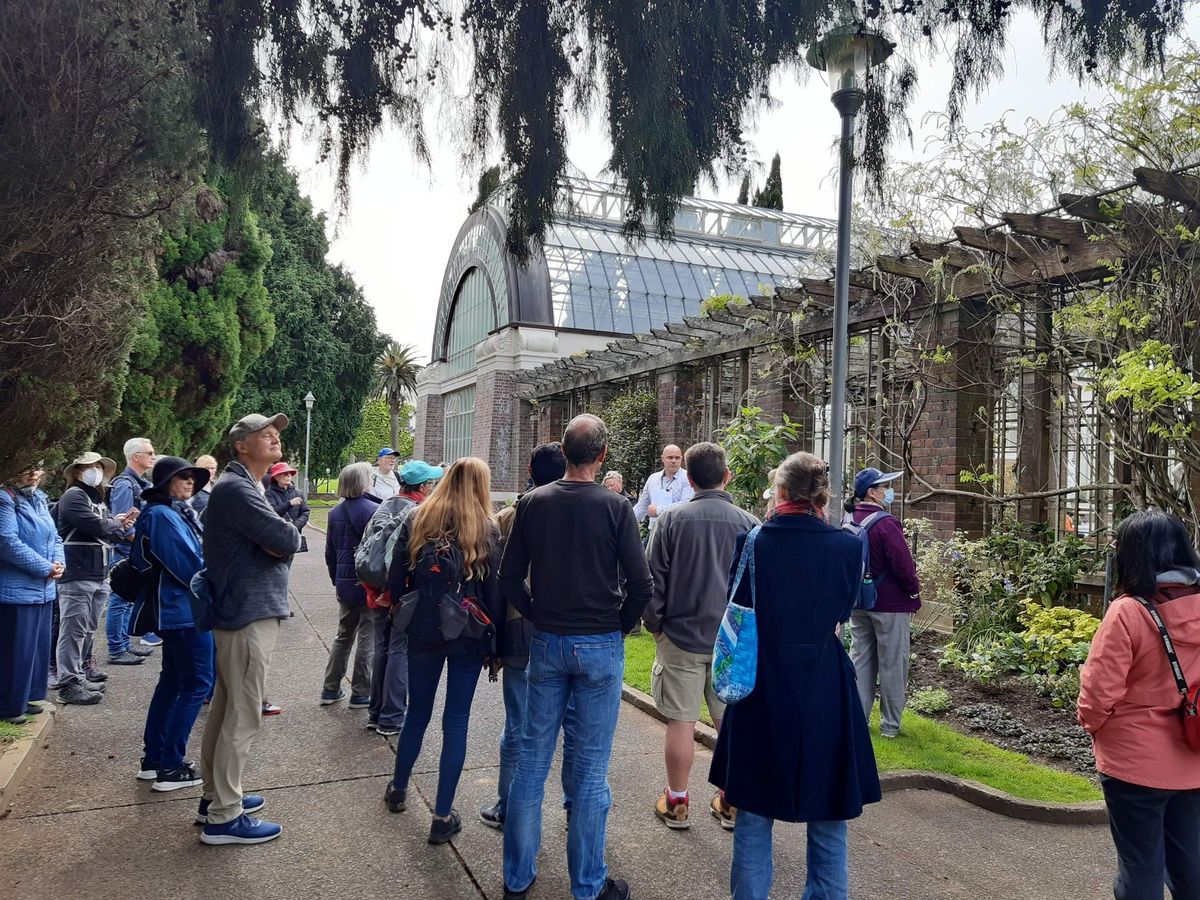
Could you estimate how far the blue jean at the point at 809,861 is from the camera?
2996mm

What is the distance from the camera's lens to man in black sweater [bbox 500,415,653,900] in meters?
→ 3.39

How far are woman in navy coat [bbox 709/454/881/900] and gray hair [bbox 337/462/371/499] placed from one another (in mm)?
4094

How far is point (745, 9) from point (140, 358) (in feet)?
40.0

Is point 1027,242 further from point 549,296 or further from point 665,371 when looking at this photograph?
point 549,296

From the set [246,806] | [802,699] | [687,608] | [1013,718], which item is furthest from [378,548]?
[1013,718]

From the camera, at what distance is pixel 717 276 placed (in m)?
28.1

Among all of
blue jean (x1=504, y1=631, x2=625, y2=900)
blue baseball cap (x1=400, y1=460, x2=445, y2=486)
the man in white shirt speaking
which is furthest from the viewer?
the man in white shirt speaking

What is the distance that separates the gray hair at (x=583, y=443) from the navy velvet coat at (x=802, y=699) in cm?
81

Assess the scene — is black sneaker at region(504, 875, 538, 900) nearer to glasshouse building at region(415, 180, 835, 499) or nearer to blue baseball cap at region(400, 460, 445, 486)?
blue baseball cap at region(400, 460, 445, 486)

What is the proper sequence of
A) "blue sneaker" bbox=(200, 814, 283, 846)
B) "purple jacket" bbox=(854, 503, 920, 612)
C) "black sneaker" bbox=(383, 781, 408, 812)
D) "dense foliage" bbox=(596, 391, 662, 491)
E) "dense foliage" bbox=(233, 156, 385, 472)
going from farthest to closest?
"dense foliage" bbox=(233, 156, 385, 472)
"dense foliage" bbox=(596, 391, 662, 491)
"purple jacket" bbox=(854, 503, 920, 612)
"black sneaker" bbox=(383, 781, 408, 812)
"blue sneaker" bbox=(200, 814, 283, 846)

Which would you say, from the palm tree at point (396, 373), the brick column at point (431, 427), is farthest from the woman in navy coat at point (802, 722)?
the palm tree at point (396, 373)

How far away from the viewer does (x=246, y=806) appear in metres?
4.14

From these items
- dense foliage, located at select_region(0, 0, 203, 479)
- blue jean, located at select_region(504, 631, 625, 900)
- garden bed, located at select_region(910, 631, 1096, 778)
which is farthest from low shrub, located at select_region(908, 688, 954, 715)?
dense foliage, located at select_region(0, 0, 203, 479)

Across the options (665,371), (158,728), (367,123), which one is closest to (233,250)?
(665,371)
